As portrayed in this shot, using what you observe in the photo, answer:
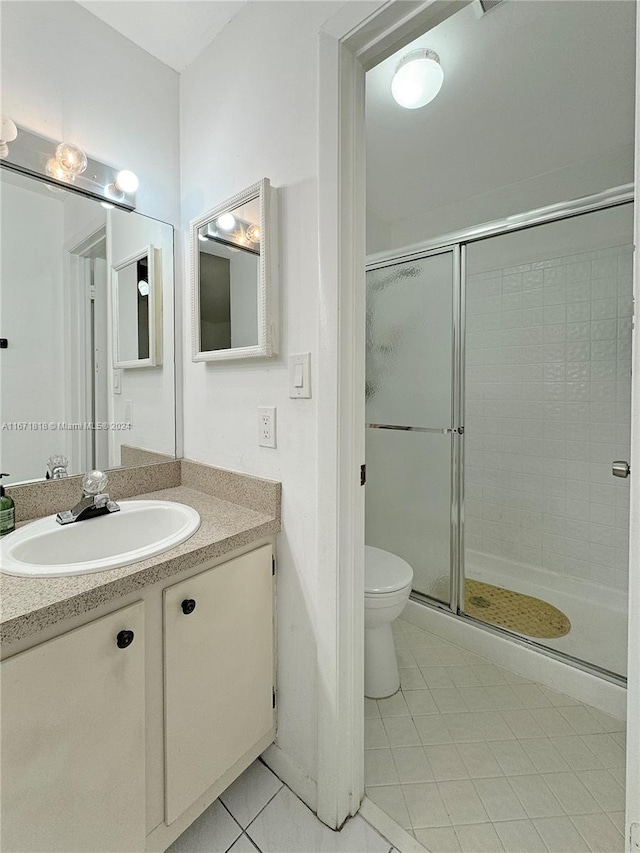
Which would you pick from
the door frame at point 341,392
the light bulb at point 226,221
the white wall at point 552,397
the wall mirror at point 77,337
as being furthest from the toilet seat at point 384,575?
the light bulb at point 226,221

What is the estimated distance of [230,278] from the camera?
51.0 inches

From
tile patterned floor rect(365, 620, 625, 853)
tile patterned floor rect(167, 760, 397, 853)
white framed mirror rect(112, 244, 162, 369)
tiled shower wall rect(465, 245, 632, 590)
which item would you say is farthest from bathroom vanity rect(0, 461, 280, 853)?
tiled shower wall rect(465, 245, 632, 590)

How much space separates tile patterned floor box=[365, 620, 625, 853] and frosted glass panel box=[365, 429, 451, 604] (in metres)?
0.49

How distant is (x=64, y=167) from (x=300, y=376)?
1.00 metres

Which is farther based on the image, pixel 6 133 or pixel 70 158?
pixel 70 158

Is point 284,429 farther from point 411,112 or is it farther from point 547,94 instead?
point 547,94

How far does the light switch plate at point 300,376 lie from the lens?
109 centimetres

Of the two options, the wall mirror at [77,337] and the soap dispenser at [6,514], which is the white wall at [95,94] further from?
the soap dispenser at [6,514]

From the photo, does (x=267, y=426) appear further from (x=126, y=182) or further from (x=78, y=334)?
(x=126, y=182)

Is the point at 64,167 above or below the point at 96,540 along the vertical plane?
above

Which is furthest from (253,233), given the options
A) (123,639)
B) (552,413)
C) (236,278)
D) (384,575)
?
(552,413)

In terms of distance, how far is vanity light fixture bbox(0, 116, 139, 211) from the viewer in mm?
1097

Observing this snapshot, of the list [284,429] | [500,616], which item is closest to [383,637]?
[500,616]

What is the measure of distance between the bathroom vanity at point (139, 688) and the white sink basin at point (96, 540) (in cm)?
3
